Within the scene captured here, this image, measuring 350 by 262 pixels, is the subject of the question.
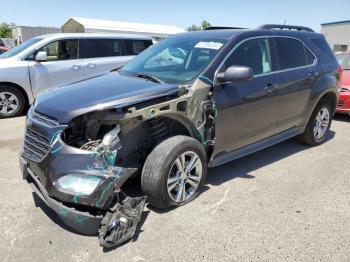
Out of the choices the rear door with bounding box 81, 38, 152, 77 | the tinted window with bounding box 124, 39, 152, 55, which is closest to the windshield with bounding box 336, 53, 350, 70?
the tinted window with bounding box 124, 39, 152, 55

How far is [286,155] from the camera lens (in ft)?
17.0

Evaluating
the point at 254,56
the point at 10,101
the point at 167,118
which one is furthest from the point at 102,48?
the point at 167,118

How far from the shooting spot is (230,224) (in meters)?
3.27

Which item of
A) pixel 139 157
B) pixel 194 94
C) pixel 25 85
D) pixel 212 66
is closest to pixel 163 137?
pixel 139 157

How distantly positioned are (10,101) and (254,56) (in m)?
5.67

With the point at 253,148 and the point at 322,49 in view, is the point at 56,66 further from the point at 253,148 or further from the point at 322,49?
the point at 322,49

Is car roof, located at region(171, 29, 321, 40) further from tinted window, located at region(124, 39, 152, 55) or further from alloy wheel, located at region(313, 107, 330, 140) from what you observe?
tinted window, located at region(124, 39, 152, 55)

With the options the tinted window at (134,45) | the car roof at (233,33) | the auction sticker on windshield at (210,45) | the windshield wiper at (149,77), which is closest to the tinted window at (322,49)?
the car roof at (233,33)

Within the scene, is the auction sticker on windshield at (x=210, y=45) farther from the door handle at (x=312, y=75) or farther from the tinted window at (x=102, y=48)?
the tinted window at (x=102, y=48)

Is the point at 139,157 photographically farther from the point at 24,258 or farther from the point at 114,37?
the point at 114,37

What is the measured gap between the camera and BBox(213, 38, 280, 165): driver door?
12.4 ft

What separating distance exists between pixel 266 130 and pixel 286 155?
949mm

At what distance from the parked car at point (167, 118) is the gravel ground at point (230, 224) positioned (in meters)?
0.24

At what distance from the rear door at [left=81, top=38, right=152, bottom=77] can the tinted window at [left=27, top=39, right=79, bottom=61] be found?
0.21 m
